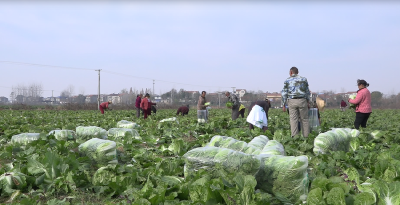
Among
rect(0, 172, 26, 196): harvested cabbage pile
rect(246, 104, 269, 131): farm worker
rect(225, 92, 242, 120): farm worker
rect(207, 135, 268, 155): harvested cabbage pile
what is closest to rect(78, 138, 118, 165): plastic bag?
rect(0, 172, 26, 196): harvested cabbage pile

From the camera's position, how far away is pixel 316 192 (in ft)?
8.18

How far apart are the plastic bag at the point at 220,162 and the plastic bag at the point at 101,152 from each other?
4.93 ft

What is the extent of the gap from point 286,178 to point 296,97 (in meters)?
4.25

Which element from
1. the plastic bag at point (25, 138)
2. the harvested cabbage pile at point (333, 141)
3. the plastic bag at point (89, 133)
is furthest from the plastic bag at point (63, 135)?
the harvested cabbage pile at point (333, 141)

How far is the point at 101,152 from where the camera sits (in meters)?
4.57

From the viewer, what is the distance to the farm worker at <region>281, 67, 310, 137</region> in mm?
7027

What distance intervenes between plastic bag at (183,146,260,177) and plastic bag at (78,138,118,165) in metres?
1.50

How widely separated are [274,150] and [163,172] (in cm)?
152

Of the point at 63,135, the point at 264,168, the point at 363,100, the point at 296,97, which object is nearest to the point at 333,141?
the point at 296,97

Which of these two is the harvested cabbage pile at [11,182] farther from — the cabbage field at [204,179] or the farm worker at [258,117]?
the farm worker at [258,117]

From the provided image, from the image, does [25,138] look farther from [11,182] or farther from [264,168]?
[264,168]

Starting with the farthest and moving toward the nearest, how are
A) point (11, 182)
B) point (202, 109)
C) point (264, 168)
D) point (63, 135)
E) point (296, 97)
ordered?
1. point (202, 109)
2. point (296, 97)
3. point (63, 135)
4. point (11, 182)
5. point (264, 168)

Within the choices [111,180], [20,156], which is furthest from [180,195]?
[20,156]

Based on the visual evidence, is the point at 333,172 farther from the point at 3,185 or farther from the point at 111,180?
the point at 3,185
